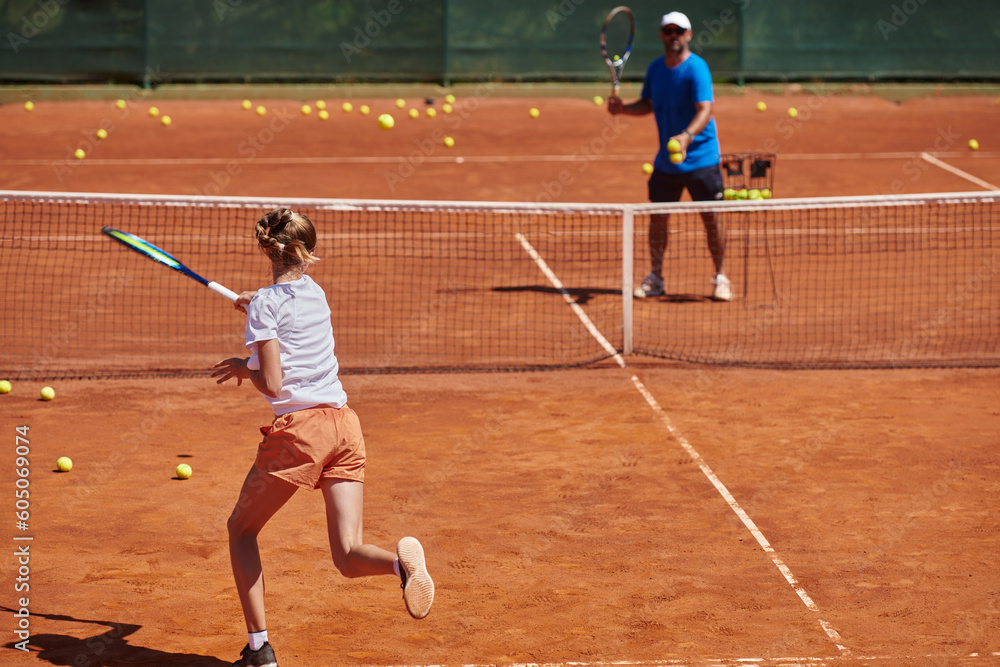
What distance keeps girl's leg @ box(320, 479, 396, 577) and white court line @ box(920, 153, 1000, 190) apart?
44.3 ft

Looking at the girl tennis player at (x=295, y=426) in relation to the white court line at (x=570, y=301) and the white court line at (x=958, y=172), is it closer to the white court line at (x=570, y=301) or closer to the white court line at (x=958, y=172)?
the white court line at (x=570, y=301)

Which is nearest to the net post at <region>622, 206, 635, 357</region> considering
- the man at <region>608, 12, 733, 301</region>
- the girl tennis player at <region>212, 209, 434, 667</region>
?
the man at <region>608, 12, 733, 301</region>

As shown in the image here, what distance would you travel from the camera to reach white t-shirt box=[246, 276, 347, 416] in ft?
13.1

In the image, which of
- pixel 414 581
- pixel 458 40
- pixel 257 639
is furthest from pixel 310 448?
pixel 458 40

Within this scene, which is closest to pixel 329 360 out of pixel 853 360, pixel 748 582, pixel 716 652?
pixel 716 652

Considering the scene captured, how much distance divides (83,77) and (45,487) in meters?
16.6

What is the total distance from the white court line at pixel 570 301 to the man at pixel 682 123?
0.82 metres

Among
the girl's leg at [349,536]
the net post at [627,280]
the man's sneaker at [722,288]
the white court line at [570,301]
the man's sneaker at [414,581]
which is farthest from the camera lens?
the man's sneaker at [722,288]

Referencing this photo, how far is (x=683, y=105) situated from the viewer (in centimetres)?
1006

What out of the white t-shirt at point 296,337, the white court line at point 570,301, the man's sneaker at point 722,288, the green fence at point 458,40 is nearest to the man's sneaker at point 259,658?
the white t-shirt at point 296,337

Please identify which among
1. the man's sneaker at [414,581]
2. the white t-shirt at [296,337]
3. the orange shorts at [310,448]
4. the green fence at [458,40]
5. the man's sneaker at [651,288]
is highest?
the green fence at [458,40]

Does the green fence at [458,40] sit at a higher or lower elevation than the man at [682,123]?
higher

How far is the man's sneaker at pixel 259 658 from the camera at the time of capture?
13.9ft

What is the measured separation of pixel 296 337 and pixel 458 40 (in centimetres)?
1853
